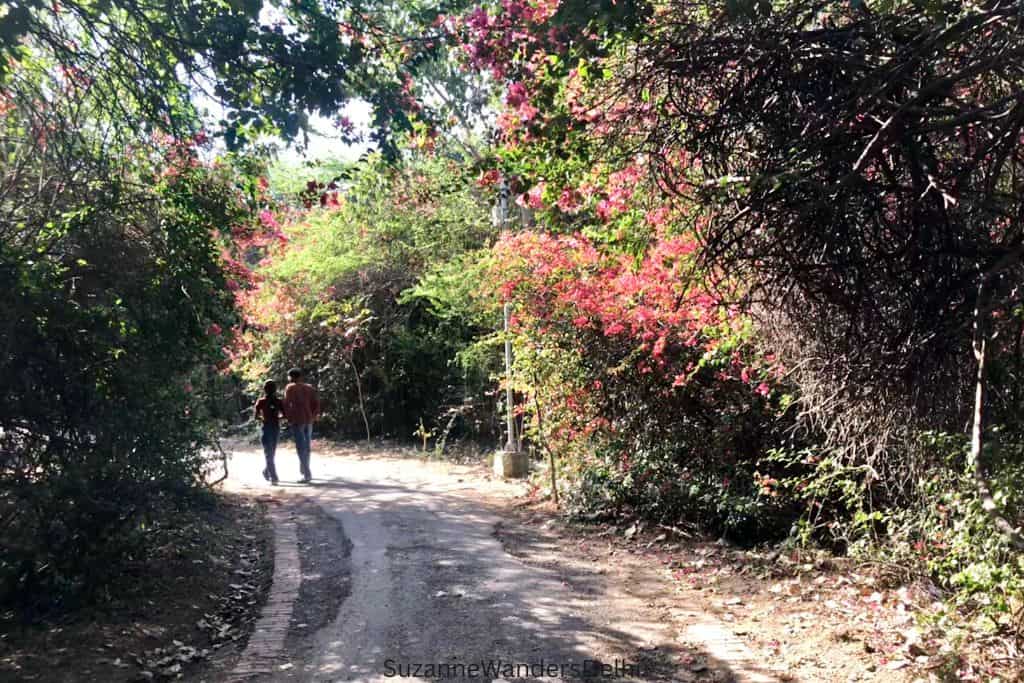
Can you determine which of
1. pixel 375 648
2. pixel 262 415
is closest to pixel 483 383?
pixel 262 415

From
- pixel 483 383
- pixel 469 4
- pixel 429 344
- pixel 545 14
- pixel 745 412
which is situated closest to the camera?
pixel 545 14

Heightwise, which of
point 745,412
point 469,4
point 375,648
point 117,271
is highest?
point 469,4

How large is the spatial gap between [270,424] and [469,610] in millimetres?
7974

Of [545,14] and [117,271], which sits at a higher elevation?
[545,14]

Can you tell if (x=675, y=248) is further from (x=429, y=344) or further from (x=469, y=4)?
(x=429, y=344)

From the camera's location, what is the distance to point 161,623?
6.45m

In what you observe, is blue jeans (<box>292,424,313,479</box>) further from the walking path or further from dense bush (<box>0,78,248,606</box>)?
dense bush (<box>0,78,248,606</box>)

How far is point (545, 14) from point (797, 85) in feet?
7.48

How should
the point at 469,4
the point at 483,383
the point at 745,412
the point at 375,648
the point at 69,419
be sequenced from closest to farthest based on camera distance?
the point at 375,648 → the point at 69,419 → the point at 469,4 → the point at 745,412 → the point at 483,383

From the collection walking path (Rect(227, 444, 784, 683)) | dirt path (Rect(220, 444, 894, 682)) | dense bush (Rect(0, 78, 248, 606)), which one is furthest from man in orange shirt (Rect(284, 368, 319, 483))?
dense bush (Rect(0, 78, 248, 606))

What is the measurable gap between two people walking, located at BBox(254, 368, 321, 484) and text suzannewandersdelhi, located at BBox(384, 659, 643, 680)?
8.57 metres

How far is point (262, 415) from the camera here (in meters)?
13.8

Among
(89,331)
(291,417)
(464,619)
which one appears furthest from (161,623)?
(291,417)

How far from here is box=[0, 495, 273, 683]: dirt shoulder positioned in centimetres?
557
